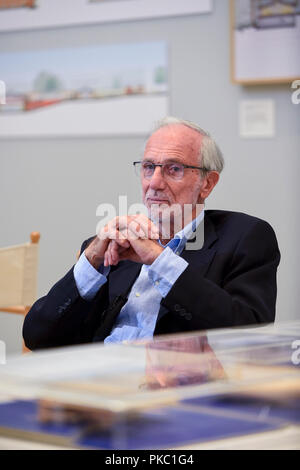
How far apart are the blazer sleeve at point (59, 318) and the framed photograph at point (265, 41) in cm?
158

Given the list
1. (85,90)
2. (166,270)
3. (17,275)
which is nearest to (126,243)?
(166,270)

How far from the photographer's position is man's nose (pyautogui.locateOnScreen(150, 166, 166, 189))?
1.89 metres

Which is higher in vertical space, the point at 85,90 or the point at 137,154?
the point at 85,90

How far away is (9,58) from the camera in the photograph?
3615mm

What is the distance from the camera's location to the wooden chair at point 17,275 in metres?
2.29

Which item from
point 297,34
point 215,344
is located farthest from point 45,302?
point 297,34

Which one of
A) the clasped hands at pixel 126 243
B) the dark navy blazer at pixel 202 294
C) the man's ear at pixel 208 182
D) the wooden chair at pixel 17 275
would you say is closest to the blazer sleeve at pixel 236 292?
the dark navy blazer at pixel 202 294

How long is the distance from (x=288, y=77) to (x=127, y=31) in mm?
854

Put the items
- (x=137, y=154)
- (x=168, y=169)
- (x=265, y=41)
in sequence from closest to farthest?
1. (x=168, y=169)
2. (x=265, y=41)
3. (x=137, y=154)

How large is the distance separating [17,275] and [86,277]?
576 millimetres

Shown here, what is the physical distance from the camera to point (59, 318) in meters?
1.80

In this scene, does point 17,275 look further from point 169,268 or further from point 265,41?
point 265,41
